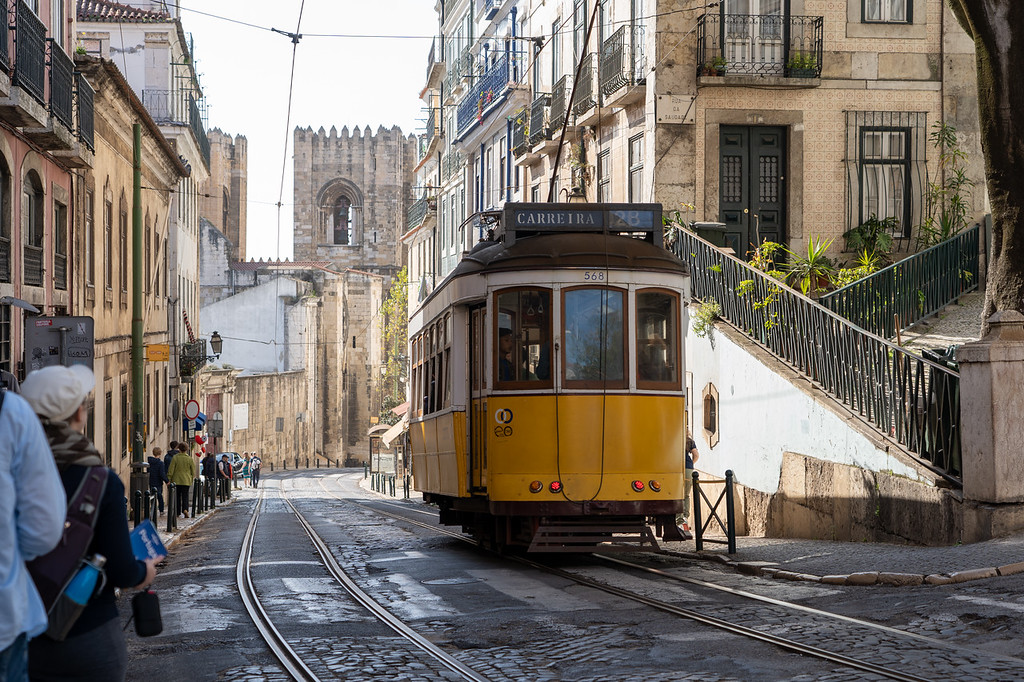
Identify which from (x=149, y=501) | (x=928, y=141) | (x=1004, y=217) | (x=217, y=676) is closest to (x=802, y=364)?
(x=1004, y=217)

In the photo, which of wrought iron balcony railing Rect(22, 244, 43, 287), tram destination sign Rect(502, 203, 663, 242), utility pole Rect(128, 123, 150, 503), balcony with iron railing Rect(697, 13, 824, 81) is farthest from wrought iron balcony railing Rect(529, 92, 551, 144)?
tram destination sign Rect(502, 203, 663, 242)

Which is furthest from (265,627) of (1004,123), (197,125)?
(197,125)

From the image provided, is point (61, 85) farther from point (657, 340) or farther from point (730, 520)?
point (730, 520)

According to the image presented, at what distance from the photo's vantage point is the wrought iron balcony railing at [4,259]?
16.3 metres

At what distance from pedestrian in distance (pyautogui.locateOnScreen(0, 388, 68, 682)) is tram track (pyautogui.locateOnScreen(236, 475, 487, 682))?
327 cm

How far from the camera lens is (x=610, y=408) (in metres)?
12.2

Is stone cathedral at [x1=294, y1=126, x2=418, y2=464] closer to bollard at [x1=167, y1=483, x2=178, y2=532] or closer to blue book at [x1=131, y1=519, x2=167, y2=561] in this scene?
bollard at [x1=167, y1=483, x2=178, y2=532]

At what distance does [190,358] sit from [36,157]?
21.9m

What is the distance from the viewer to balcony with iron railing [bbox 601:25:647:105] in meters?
22.6

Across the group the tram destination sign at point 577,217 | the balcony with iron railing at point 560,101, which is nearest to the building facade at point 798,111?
the balcony with iron railing at point 560,101

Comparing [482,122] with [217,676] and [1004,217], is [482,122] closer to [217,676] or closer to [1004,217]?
[1004,217]

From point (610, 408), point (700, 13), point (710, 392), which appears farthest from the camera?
point (700, 13)

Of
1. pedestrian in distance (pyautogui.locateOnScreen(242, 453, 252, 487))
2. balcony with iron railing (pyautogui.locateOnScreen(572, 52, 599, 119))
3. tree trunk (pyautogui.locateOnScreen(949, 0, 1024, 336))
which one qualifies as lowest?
pedestrian in distance (pyautogui.locateOnScreen(242, 453, 252, 487))

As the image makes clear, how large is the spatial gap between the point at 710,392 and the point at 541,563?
6.29m
